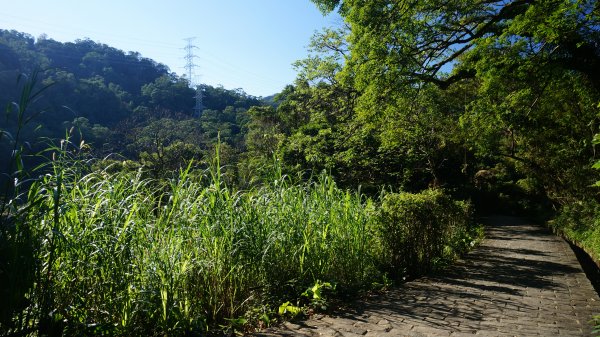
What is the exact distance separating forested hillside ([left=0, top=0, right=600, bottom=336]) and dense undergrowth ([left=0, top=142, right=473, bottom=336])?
0.05 ft

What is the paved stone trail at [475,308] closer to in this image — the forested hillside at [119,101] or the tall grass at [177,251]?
the tall grass at [177,251]

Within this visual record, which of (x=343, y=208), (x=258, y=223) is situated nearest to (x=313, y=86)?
(x=343, y=208)

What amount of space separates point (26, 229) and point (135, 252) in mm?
887

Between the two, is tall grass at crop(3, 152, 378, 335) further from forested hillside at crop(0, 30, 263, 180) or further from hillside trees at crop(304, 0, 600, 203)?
forested hillside at crop(0, 30, 263, 180)

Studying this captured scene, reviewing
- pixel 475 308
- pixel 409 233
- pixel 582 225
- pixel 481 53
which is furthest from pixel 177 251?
pixel 582 225

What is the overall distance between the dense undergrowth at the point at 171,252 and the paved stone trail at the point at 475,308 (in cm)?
46

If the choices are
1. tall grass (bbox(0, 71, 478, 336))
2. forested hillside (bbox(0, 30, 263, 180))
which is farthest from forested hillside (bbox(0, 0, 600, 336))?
forested hillside (bbox(0, 30, 263, 180))

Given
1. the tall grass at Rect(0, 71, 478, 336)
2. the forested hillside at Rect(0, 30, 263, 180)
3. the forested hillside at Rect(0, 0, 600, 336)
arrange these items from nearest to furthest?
the tall grass at Rect(0, 71, 478, 336), the forested hillside at Rect(0, 0, 600, 336), the forested hillside at Rect(0, 30, 263, 180)

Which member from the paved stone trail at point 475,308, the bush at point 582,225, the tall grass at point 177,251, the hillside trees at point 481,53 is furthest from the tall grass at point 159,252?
the bush at point 582,225

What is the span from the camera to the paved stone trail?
12.6 ft

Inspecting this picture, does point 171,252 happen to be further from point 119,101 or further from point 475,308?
point 119,101

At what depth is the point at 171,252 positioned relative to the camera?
141 inches

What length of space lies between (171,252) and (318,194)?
2495 mm

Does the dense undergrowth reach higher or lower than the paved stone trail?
higher
